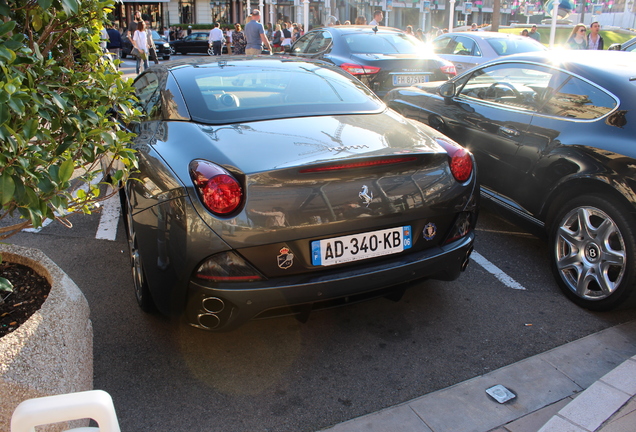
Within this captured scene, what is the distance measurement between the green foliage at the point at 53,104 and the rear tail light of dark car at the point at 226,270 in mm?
543

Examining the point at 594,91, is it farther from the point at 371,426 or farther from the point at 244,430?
the point at 244,430

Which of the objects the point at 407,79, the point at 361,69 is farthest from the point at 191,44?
the point at 407,79

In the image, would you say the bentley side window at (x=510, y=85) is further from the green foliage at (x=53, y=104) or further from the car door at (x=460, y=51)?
the car door at (x=460, y=51)

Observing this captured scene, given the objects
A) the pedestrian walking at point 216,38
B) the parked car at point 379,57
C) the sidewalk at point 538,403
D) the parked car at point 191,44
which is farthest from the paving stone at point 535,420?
the parked car at point 191,44

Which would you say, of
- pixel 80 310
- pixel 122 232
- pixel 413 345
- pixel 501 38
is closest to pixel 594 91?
pixel 413 345

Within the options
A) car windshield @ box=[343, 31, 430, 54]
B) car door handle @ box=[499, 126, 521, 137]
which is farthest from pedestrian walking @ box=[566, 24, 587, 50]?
car door handle @ box=[499, 126, 521, 137]

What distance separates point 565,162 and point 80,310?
2998 mm

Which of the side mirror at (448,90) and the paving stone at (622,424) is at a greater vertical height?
the side mirror at (448,90)

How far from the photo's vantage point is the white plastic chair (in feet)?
4.37

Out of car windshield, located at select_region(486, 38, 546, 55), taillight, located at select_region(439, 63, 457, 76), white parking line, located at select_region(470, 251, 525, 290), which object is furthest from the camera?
car windshield, located at select_region(486, 38, 546, 55)

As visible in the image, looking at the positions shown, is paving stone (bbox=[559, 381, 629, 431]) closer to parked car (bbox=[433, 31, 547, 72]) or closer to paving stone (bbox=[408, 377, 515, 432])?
paving stone (bbox=[408, 377, 515, 432])

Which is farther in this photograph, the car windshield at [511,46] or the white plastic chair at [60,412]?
the car windshield at [511,46]

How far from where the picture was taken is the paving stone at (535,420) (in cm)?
240

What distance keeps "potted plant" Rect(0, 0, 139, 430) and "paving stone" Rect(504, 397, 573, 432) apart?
1.81 metres
